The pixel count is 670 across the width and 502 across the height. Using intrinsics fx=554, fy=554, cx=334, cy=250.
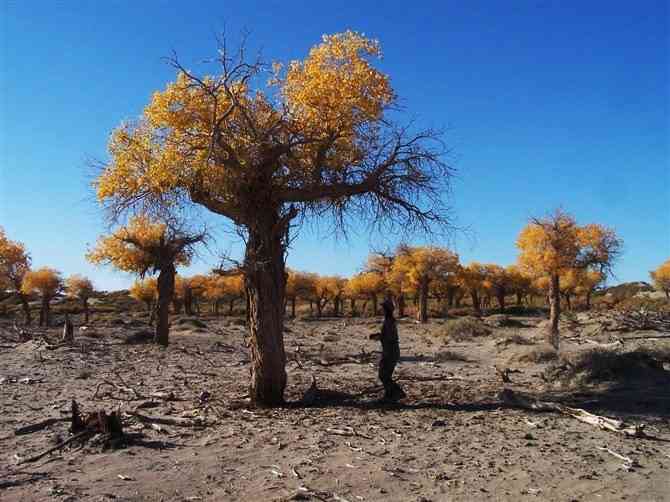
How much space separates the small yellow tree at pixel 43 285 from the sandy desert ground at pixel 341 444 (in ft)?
103

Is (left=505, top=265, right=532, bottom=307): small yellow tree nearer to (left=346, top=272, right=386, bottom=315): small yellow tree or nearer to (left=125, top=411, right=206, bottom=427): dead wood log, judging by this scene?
(left=346, top=272, right=386, bottom=315): small yellow tree

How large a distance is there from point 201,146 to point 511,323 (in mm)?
36357

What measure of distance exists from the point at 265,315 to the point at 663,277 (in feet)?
224

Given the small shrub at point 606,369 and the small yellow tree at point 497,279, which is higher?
the small yellow tree at point 497,279

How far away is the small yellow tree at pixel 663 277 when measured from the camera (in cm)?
6419

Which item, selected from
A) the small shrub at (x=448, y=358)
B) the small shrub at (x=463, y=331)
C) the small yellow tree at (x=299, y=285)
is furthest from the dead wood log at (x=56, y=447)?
the small yellow tree at (x=299, y=285)

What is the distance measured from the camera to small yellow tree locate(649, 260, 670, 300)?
2527 inches

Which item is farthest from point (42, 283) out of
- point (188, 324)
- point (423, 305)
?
point (423, 305)

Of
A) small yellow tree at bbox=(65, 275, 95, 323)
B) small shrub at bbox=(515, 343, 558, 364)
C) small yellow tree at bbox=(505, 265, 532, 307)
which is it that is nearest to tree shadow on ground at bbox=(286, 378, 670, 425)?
small shrub at bbox=(515, 343, 558, 364)

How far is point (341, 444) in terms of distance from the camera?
23.5 ft

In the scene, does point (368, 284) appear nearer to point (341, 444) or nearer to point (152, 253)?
point (152, 253)

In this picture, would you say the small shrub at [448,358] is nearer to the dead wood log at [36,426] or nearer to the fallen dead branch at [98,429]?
the dead wood log at [36,426]

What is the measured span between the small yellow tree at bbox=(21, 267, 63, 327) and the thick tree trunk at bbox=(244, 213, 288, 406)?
122ft

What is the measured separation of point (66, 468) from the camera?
20.0 ft
